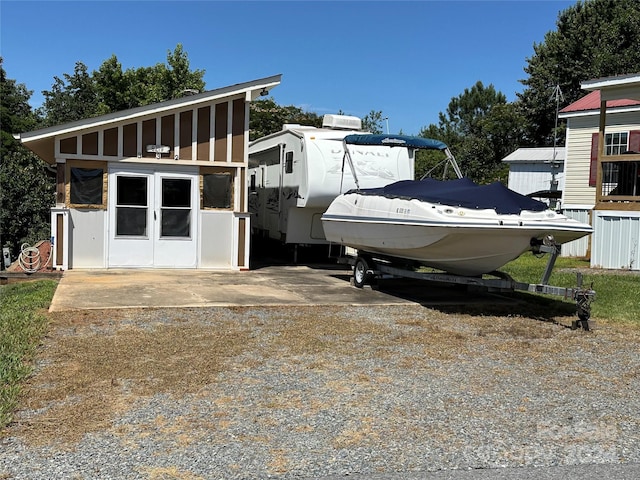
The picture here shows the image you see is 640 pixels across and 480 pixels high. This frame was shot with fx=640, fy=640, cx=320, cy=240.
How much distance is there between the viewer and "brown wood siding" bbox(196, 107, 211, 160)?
41.9 ft

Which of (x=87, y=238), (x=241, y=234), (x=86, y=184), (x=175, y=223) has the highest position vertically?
(x=86, y=184)

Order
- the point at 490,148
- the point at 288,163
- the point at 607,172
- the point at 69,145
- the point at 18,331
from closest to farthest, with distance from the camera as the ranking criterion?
the point at 18,331 < the point at 69,145 < the point at 288,163 < the point at 607,172 < the point at 490,148

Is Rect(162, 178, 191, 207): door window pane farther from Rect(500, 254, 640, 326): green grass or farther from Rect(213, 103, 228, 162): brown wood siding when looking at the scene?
Rect(500, 254, 640, 326): green grass

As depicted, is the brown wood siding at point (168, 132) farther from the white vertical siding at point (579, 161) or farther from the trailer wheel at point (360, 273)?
the white vertical siding at point (579, 161)

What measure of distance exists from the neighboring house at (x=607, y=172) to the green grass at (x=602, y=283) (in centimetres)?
68

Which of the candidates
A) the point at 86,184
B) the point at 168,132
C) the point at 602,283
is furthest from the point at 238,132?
the point at 602,283

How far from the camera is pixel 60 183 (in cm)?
1205

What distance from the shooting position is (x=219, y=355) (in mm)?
6215

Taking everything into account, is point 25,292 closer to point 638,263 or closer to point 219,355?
point 219,355

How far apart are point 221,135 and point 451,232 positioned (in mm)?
6256

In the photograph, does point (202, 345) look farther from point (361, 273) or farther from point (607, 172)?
point (607, 172)

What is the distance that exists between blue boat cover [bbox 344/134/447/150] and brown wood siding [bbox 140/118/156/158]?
3810 mm

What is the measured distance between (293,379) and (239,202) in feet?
26.2

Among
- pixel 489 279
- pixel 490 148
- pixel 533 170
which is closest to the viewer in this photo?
pixel 489 279
